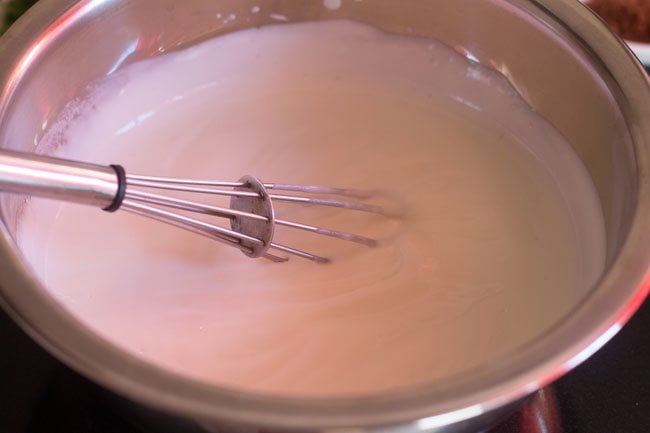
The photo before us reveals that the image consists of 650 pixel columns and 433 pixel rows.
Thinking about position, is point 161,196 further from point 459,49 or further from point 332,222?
point 459,49

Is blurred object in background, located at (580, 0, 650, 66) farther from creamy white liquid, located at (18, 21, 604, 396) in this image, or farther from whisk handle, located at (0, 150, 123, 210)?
whisk handle, located at (0, 150, 123, 210)

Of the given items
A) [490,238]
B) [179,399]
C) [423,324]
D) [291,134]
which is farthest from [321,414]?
[291,134]

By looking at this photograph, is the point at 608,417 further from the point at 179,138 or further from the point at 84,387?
the point at 179,138

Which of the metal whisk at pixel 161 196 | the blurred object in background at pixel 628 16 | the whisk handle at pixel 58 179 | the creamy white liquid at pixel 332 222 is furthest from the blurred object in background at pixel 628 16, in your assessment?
the whisk handle at pixel 58 179

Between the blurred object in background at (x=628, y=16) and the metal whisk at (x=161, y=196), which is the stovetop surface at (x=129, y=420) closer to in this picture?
the metal whisk at (x=161, y=196)

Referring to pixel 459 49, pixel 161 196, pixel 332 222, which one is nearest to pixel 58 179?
pixel 161 196
